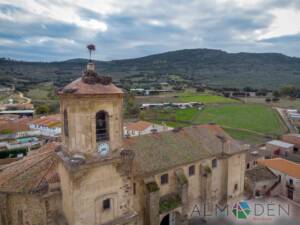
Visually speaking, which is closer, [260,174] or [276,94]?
[260,174]

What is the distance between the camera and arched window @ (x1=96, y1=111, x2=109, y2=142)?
13.7m

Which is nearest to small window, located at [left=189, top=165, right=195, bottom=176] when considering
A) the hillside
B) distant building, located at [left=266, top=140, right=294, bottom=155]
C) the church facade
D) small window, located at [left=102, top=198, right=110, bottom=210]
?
the church facade

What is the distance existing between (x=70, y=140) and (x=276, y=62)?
17659cm

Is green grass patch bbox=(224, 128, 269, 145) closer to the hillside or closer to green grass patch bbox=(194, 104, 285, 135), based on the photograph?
green grass patch bbox=(194, 104, 285, 135)

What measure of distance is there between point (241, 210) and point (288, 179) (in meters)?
8.83

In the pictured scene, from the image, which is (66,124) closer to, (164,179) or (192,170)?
(164,179)

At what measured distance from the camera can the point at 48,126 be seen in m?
55.9

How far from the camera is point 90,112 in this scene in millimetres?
13148

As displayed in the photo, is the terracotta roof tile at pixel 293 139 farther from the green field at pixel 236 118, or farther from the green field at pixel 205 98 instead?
the green field at pixel 205 98

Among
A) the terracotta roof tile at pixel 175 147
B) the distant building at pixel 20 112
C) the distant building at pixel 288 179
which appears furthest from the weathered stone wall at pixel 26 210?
the distant building at pixel 20 112

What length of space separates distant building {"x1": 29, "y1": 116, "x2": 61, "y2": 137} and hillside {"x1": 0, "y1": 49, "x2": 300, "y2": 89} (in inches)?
2522

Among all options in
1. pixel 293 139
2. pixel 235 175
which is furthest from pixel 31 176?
pixel 293 139

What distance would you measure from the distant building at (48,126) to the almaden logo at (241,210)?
41.7 metres

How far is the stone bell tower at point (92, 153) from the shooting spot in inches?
514
